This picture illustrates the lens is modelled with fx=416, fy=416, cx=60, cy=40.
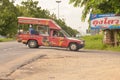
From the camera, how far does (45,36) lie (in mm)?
35312

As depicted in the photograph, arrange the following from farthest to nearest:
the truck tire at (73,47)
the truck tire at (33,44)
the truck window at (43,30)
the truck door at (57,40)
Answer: the truck tire at (33,44)
the truck window at (43,30)
the truck door at (57,40)
the truck tire at (73,47)

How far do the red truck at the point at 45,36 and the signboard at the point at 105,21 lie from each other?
503cm

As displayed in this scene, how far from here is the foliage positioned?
37.5 m

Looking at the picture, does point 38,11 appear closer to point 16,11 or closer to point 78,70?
point 16,11

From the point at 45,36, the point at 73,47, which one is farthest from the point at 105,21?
the point at 45,36

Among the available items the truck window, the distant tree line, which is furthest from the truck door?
the distant tree line

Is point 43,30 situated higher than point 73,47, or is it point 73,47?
point 43,30

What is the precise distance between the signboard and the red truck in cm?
503

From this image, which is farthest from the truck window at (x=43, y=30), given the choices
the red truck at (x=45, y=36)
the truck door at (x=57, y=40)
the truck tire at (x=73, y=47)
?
the truck tire at (x=73, y=47)

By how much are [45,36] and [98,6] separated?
6841 millimetres

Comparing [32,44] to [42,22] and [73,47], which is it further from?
[73,47]

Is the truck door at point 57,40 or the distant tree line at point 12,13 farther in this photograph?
the distant tree line at point 12,13

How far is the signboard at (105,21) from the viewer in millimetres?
39375

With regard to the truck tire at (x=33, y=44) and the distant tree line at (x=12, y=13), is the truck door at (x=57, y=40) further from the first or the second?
the distant tree line at (x=12, y=13)
